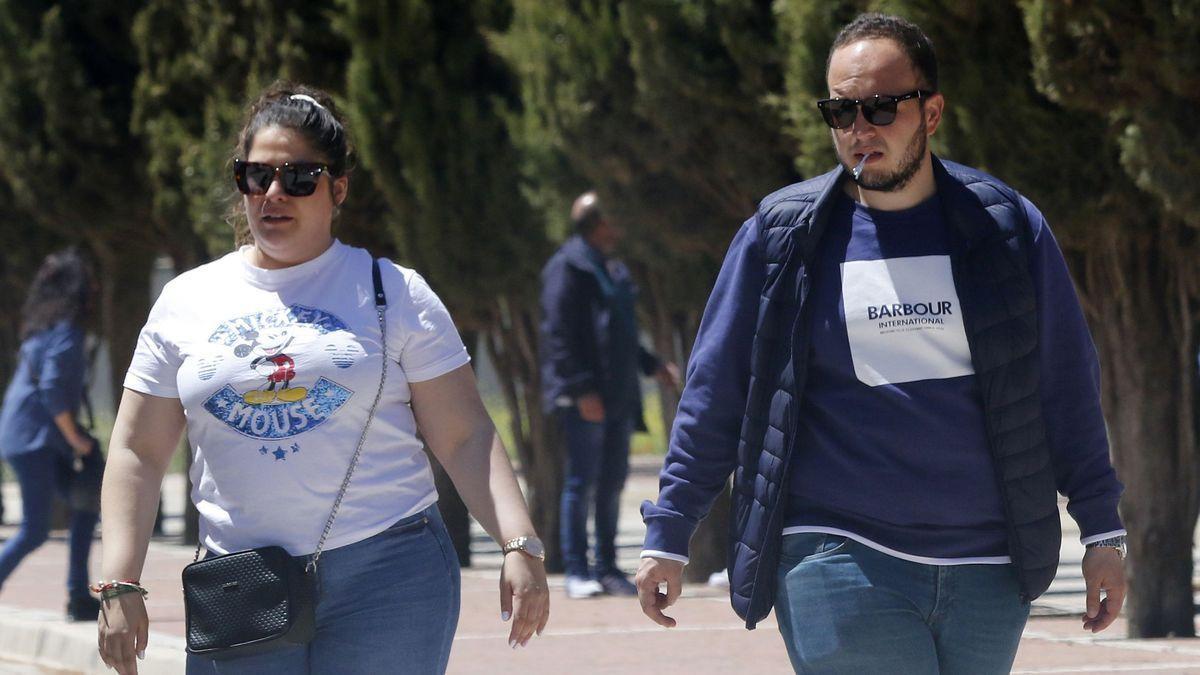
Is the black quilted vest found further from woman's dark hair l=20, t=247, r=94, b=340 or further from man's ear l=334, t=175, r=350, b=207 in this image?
woman's dark hair l=20, t=247, r=94, b=340

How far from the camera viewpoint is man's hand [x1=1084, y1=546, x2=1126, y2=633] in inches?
142

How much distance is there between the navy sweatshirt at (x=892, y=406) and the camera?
11.5 ft

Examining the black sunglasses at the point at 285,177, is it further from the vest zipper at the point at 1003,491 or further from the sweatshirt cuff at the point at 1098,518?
the sweatshirt cuff at the point at 1098,518

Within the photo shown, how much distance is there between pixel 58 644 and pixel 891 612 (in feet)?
20.5

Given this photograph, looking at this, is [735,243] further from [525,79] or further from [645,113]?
[525,79]

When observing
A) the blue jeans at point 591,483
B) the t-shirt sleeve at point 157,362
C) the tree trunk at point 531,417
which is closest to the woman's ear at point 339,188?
the t-shirt sleeve at point 157,362

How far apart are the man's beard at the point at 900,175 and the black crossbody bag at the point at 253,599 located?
1.02 m

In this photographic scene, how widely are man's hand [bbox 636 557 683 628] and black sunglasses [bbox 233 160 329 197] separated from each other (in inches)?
39.1

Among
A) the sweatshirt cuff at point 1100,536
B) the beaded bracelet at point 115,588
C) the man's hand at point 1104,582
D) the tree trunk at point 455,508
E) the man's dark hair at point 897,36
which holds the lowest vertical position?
the tree trunk at point 455,508

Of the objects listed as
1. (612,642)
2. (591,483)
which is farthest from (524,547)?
(591,483)

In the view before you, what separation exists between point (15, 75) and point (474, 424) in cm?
1267

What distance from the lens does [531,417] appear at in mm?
12039

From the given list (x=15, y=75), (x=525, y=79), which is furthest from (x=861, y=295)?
(x=15, y=75)

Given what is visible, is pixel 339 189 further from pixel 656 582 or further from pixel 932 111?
pixel 932 111
